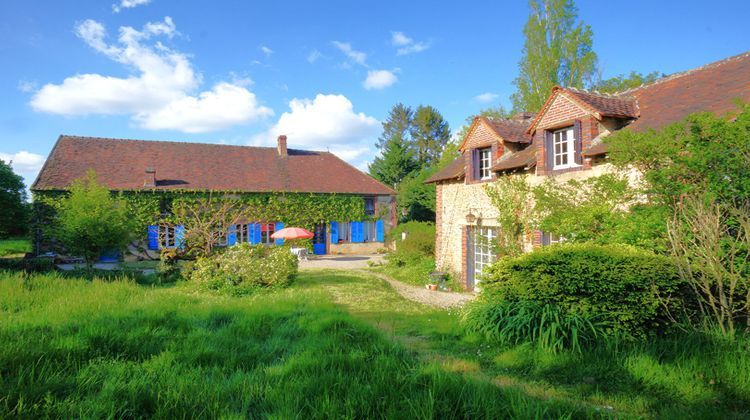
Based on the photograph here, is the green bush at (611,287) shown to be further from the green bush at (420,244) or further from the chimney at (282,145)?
the chimney at (282,145)

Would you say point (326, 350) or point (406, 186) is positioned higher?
point (406, 186)

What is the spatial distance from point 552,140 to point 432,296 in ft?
17.3

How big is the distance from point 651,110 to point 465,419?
910cm

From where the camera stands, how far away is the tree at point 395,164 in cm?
3806

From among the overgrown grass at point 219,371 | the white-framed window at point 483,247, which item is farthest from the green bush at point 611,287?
the white-framed window at point 483,247

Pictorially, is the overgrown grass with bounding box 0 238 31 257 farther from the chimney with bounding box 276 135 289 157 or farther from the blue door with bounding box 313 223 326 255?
the blue door with bounding box 313 223 326 255

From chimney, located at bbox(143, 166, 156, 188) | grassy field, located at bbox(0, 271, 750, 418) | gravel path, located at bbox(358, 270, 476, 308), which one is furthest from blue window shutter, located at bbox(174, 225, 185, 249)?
grassy field, located at bbox(0, 271, 750, 418)

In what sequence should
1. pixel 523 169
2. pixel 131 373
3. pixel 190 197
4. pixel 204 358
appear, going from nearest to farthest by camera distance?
pixel 131 373 < pixel 204 358 < pixel 523 169 < pixel 190 197

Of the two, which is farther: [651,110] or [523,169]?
[523,169]

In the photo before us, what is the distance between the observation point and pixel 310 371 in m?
3.84

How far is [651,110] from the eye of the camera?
9.20m

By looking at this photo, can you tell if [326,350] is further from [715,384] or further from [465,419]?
[715,384]

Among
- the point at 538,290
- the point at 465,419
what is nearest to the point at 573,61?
the point at 538,290

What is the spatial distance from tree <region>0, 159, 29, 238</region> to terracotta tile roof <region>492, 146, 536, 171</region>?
1239 inches
